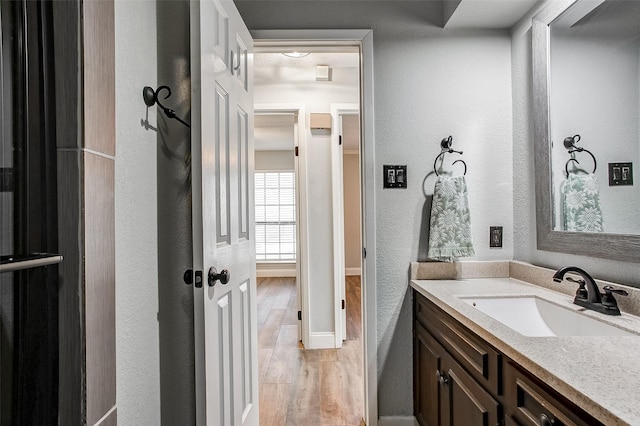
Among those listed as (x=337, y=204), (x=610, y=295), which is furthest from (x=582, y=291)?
(x=337, y=204)

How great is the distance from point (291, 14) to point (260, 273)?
18.2 ft

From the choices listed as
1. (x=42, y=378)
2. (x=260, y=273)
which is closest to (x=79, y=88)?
(x=42, y=378)

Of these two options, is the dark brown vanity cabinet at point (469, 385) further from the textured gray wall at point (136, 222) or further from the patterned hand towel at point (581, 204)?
the textured gray wall at point (136, 222)

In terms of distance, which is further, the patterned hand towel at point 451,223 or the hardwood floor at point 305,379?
the hardwood floor at point 305,379

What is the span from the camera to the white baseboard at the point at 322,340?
3217 mm

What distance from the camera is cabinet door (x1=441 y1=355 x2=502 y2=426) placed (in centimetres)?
113

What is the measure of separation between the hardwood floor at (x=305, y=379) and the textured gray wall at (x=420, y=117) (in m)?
0.61

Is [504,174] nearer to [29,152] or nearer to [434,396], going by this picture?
[434,396]

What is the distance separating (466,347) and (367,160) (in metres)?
1.05

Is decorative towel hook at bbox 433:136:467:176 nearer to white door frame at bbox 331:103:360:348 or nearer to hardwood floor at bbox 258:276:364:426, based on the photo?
white door frame at bbox 331:103:360:348

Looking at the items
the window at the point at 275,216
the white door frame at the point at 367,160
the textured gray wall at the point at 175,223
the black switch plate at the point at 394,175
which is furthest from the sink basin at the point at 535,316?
the window at the point at 275,216

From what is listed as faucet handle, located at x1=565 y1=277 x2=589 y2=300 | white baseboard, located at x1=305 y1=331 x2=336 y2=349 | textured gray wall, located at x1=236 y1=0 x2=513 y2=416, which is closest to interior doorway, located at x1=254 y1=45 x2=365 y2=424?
white baseboard, located at x1=305 y1=331 x2=336 y2=349

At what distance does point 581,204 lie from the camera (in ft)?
4.91

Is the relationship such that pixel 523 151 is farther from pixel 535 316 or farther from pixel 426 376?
pixel 426 376
